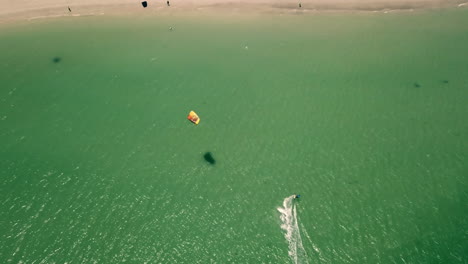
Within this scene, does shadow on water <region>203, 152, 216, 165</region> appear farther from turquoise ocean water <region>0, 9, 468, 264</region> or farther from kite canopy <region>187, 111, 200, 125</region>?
kite canopy <region>187, 111, 200, 125</region>

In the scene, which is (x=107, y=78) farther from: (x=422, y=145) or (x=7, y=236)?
(x=422, y=145)

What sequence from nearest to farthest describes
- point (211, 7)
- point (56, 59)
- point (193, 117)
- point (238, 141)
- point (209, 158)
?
point (209, 158), point (238, 141), point (193, 117), point (56, 59), point (211, 7)

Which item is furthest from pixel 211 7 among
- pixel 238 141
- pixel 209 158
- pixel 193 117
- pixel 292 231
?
pixel 292 231

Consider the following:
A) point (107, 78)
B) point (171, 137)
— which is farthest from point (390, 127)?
point (107, 78)

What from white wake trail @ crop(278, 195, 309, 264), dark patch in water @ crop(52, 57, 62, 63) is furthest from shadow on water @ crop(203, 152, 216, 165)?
dark patch in water @ crop(52, 57, 62, 63)

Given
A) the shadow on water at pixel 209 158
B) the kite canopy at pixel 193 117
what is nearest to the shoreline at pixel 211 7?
the kite canopy at pixel 193 117

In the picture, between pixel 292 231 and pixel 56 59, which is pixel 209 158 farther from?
pixel 56 59
